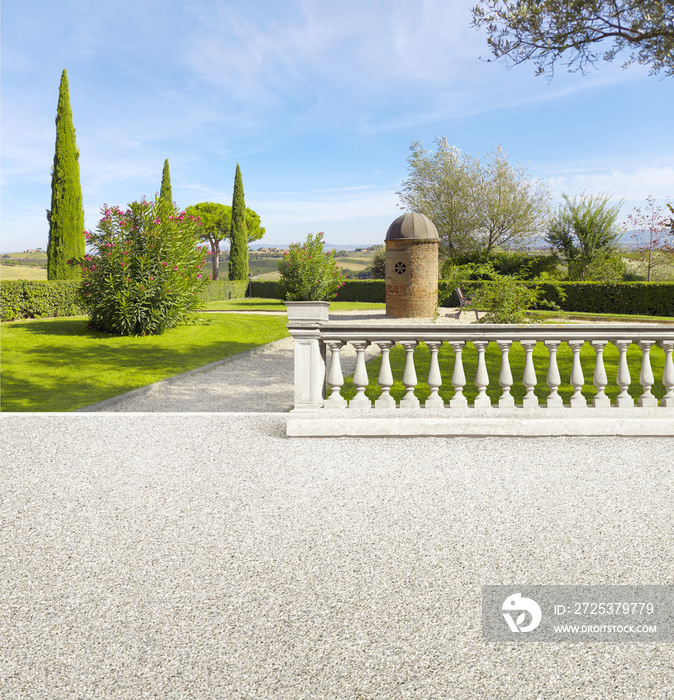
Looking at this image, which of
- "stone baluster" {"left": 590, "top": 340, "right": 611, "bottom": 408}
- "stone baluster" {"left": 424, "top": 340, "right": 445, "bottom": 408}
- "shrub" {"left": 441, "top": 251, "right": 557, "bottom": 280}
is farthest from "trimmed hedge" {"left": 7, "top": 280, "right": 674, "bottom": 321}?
"stone baluster" {"left": 424, "top": 340, "right": 445, "bottom": 408}

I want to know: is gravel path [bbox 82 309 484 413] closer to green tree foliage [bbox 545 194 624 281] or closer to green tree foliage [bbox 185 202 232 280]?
green tree foliage [bbox 545 194 624 281]

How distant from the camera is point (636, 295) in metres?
22.0

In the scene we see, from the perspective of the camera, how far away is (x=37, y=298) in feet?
53.8

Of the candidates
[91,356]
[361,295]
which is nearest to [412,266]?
[91,356]

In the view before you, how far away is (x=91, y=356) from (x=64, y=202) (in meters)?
9.63

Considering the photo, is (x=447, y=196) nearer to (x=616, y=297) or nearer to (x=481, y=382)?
(x=616, y=297)

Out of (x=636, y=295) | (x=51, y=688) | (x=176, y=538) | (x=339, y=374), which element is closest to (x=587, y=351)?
(x=339, y=374)

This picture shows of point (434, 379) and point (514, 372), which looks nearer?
point (434, 379)

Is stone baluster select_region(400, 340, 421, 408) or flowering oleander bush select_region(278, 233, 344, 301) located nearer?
stone baluster select_region(400, 340, 421, 408)

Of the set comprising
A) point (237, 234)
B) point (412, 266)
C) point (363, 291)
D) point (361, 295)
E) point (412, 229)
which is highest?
point (237, 234)

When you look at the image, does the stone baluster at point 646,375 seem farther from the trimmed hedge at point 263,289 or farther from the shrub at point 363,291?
the trimmed hedge at point 263,289
